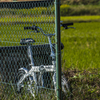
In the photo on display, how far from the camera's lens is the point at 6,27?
296 cm

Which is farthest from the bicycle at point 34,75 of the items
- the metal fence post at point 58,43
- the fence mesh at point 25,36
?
the metal fence post at point 58,43

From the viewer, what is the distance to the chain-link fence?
8.89 ft

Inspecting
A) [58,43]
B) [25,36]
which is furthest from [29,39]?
[58,43]

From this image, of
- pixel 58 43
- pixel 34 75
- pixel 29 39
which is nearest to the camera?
pixel 58 43

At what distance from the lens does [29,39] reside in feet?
9.40

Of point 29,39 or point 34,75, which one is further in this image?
point 34,75

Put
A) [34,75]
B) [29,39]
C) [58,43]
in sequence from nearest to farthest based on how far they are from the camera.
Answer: [58,43] → [29,39] → [34,75]

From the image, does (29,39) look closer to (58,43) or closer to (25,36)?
(25,36)

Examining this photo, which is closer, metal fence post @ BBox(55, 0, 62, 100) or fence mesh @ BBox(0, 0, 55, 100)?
metal fence post @ BBox(55, 0, 62, 100)

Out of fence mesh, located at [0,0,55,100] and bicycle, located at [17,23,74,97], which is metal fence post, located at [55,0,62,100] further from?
bicycle, located at [17,23,74,97]

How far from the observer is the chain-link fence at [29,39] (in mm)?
2709

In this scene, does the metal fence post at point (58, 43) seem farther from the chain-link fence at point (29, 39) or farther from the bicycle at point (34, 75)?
the bicycle at point (34, 75)

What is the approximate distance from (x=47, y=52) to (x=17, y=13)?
85cm

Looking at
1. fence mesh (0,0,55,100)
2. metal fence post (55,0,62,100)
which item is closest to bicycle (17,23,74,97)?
fence mesh (0,0,55,100)
